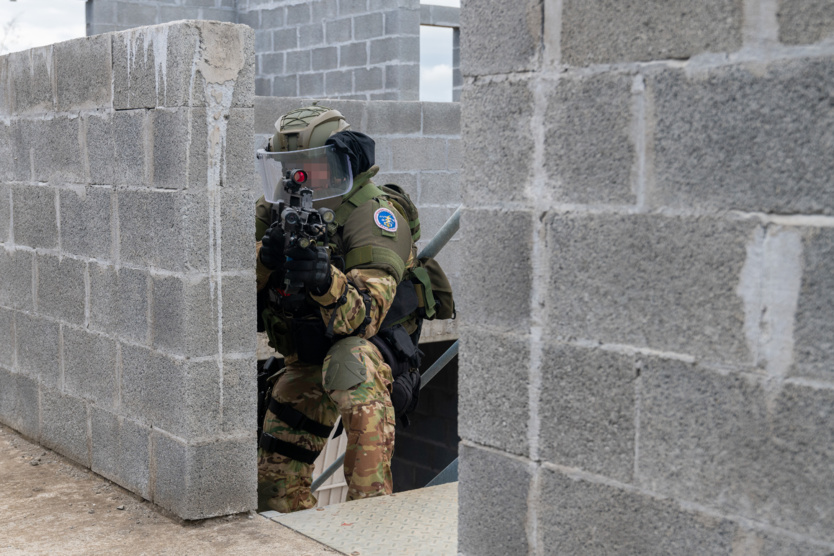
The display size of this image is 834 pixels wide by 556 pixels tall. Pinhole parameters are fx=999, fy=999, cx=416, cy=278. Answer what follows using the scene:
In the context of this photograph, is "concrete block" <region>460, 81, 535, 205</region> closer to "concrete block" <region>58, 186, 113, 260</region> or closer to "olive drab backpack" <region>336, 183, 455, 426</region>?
"olive drab backpack" <region>336, 183, 455, 426</region>

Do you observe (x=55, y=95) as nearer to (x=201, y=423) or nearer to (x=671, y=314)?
(x=201, y=423)

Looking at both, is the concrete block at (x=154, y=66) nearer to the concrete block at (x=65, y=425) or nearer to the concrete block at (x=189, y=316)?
the concrete block at (x=189, y=316)

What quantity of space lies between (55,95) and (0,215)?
1.03 m

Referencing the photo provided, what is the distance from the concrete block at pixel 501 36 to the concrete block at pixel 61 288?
8.68 ft

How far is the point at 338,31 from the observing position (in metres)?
9.84

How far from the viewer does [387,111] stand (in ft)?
21.8

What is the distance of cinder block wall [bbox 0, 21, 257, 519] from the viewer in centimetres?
362

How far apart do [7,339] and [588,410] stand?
13.1ft

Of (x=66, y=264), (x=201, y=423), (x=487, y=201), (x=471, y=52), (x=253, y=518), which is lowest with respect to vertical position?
(x=253, y=518)

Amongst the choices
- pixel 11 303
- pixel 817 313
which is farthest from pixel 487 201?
pixel 11 303

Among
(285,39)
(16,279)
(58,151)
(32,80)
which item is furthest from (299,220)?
(285,39)

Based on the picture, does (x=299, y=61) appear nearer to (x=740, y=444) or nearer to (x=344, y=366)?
(x=344, y=366)

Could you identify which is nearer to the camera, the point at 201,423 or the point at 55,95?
the point at 201,423

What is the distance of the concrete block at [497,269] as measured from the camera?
2.24m
